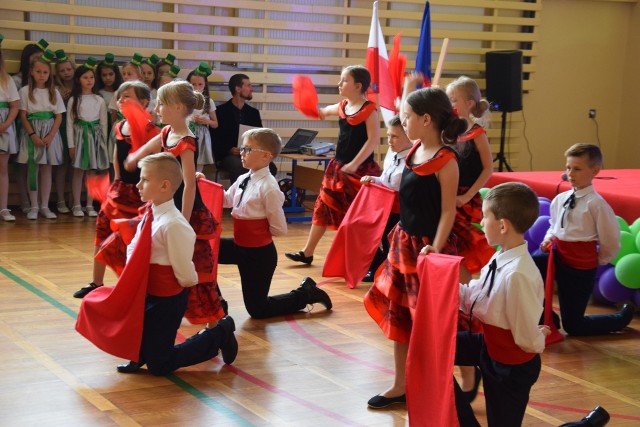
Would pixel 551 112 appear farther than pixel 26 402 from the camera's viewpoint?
Yes

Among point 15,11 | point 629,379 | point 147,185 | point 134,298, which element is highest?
point 15,11

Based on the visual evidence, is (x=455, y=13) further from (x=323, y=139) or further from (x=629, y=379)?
(x=629, y=379)

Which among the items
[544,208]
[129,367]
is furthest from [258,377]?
[544,208]

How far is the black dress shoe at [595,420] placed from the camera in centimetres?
347

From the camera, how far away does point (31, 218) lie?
820cm

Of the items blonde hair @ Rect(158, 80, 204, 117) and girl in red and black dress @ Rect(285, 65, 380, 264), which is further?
girl in red and black dress @ Rect(285, 65, 380, 264)

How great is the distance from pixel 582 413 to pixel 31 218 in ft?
19.5

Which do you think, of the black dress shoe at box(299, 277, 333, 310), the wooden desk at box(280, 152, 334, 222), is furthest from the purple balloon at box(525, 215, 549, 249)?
the wooden desk at box(280, 152, 334, 222)

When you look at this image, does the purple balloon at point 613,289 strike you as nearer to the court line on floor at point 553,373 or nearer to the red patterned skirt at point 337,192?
the court line on floor at point 553,373

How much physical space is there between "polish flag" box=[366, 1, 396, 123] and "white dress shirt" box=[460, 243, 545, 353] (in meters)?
3.08

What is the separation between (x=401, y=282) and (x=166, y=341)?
1131 mm

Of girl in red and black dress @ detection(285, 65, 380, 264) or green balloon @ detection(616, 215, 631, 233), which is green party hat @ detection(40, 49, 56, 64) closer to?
girl in red and black dress @ detection(285, 65, 380, 264)

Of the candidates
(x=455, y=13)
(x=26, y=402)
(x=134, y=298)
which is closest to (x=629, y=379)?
(x=134, y=298)

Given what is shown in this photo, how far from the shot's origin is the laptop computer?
30.8 feet
